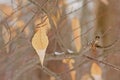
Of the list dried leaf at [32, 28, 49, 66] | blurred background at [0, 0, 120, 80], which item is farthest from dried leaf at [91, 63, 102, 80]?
dried leaf at [32, 28, 49, 66]

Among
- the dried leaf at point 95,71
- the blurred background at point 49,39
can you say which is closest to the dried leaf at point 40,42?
the blurred background at point 49,39

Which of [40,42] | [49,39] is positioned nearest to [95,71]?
[49,39]

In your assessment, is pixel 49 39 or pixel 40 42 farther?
pixel 49 39

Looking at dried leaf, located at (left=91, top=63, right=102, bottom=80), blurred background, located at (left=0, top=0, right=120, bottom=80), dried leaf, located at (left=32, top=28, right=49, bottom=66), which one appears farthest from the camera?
dried leaf, located at (left=91, top=63, right=102, bottom=80)

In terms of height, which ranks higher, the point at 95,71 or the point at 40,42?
the point at 40,42

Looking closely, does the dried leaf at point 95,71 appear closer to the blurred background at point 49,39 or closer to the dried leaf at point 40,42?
the blurred background at point 49,39

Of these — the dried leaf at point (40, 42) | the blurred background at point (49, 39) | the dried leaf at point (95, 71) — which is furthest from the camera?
the dried leaf at point (95, 71)

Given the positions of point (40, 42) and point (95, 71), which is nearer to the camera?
point (40, 42)

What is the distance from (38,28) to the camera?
1462 millimetres

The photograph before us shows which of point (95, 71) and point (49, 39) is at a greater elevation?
point (49, 39)

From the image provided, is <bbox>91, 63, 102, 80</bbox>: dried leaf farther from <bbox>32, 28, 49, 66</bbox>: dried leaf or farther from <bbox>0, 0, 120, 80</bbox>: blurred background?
<bbox>32, 28, 49, 66</bbox>: dried leaf

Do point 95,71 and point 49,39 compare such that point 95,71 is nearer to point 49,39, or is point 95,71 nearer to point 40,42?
point 49,39

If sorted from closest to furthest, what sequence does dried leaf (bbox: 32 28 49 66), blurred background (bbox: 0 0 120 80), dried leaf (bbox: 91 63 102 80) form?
dried leaf (bbox: 32 28 49 66), blurred background (bbox: 0 0 120 80), dried leaf (bbox: 91 63 102 80)

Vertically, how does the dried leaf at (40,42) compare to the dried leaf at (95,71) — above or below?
above
